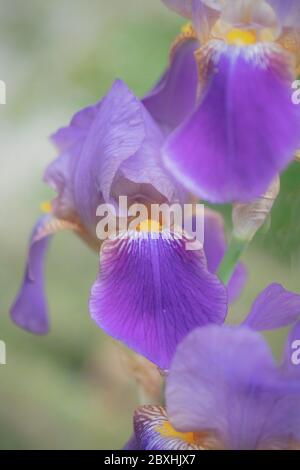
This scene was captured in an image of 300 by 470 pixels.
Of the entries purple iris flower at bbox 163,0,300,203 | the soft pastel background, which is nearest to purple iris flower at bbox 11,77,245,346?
purple iris flower at bbox 163,0,300,203

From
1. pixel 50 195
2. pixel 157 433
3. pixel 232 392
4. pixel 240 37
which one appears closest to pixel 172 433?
pixel 157 433

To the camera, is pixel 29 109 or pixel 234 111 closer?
pixel 234 111

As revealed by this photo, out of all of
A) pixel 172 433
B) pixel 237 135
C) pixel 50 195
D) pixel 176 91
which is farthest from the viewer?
pixel 50 195

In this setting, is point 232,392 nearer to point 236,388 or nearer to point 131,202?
point 236,388

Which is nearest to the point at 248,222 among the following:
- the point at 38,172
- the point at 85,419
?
the point at 85,419

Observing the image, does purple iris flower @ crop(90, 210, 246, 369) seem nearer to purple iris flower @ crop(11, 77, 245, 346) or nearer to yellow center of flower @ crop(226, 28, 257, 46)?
purple iris flower @ crop(11, 77, 245, 346)

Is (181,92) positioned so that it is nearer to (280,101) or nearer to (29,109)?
(280,101)
